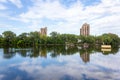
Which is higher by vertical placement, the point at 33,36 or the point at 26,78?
the point at 33,36

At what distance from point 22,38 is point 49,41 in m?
17.0

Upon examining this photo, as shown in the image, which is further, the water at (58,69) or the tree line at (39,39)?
the tree line at (39,39)

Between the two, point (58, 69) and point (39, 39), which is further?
point (39, 39)

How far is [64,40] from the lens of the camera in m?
111

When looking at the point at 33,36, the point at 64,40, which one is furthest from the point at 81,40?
the point at 33,36

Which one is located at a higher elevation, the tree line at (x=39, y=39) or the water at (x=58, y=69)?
the tree line at (x=39, y=39)

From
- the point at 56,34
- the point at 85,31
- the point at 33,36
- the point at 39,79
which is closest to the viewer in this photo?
the point at 39,79

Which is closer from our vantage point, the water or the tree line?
the water

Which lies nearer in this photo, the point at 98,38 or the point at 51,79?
the point at 51,79

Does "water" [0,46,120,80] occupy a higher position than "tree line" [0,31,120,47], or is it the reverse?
"tree line" [0,31,120,47]

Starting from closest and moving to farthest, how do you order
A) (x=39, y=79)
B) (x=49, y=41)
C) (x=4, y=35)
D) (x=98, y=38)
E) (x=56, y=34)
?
(x=39, y=79) < (x=4, y=35) < (x=49, y=41) < (x=56, y=34) < (x=98, y=38)

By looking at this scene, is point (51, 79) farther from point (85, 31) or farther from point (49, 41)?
point (85, 31)

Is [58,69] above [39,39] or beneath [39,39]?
beneath

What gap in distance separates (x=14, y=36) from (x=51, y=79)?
258 ft
